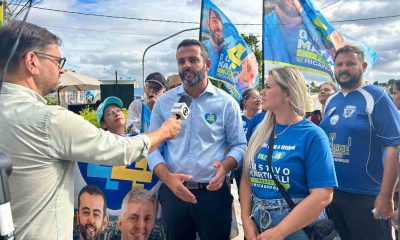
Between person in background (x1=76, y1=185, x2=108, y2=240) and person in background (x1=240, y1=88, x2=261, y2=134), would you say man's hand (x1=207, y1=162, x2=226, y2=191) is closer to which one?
person in background (x1=76, y1=185, x2=108, y2=240)

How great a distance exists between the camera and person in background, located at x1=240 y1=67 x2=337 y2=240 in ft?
7.44

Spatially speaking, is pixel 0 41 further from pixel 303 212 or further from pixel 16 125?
pixel 303 212

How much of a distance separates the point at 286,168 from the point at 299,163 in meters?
0.08

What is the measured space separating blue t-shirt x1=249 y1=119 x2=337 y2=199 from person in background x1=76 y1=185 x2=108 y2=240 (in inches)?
55.2

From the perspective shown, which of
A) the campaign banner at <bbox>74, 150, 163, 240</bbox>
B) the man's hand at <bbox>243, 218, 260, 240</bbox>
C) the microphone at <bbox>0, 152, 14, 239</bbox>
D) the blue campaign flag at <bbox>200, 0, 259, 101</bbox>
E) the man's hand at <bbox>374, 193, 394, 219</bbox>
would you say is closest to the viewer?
the microphone at <bbox>0, 152, 14, 239</bbox>

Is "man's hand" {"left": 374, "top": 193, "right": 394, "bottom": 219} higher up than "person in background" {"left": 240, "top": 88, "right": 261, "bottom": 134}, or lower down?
lower down

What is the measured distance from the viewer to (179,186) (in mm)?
2850

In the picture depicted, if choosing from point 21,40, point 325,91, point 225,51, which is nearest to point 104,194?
point 21,40

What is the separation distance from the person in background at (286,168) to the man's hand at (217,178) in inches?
10.0

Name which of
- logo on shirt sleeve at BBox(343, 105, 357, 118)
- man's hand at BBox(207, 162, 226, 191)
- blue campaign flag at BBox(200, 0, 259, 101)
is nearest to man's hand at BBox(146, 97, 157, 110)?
man's hand at BBox(207, 162, 226, 191)

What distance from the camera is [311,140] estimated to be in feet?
7.60

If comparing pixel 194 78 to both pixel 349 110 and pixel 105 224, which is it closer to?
pixel 349 110

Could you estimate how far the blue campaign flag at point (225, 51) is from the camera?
25.3ft

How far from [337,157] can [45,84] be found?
231cm
